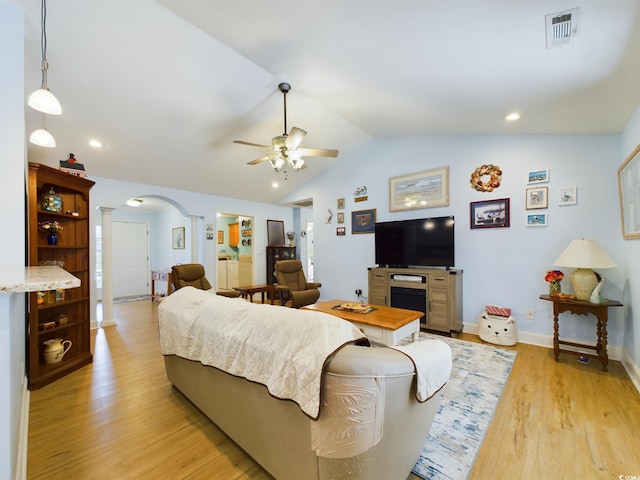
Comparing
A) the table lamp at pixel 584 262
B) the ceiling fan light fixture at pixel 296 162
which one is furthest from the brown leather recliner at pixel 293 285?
the table lamp at pixel 584 262

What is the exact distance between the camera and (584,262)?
8.58ft

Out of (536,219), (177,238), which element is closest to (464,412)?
(536,219)

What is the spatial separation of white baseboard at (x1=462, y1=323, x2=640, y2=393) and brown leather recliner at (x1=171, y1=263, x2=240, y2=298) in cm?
342

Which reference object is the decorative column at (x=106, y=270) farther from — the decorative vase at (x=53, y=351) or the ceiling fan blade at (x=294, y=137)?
the ceiling fan blade at (x=294, y=137)

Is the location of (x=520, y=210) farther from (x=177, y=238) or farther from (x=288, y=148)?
(x=177, y=238)

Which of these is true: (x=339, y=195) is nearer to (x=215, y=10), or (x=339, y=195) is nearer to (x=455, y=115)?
(x=455, y=115)

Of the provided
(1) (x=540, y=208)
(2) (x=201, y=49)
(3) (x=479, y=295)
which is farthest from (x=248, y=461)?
(1) (x=540, y=208)

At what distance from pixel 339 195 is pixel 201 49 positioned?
3.32 meters

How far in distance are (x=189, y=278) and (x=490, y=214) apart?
432 cm

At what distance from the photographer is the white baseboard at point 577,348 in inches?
91.6

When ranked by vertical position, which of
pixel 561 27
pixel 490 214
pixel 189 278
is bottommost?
pixel 189 278

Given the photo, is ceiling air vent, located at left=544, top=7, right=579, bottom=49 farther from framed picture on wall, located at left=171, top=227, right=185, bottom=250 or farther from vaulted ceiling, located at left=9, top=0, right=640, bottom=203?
framed picture on wall, located at left=171, top=227, right=185, bottom=250

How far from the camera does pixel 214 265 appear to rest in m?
5.61

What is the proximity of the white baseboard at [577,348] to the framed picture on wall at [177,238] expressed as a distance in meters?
6.26
